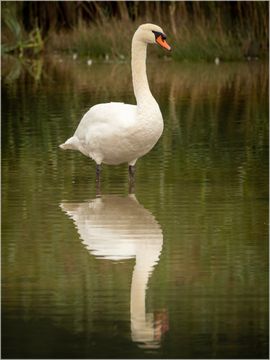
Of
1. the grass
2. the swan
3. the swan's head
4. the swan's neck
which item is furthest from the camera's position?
the grass

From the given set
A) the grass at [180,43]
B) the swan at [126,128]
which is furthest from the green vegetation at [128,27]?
the swan at [126,128]

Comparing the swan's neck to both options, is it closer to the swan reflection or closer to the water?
the water

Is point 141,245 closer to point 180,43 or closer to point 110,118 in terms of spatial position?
point 110,118

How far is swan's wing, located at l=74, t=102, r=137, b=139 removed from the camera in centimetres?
1065

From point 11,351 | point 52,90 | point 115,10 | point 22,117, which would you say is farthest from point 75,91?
point 11,351

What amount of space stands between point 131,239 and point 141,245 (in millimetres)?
184

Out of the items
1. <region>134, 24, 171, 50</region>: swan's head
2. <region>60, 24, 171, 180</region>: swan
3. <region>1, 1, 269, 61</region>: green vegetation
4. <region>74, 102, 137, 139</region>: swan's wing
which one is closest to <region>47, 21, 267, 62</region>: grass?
<region>1, 1, 269, 61</region>: green vegetation

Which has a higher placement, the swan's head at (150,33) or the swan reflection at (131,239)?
the swan's head at (150,33)

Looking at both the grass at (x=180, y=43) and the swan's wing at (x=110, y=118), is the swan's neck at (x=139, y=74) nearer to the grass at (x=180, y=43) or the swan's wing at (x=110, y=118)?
the swan's wing at (x=110, y=118)

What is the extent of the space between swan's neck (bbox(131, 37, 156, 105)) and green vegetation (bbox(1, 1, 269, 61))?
14719mm

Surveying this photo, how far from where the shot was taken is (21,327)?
6.36 metres

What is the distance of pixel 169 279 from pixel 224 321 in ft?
3.18

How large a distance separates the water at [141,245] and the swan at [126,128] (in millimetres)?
288

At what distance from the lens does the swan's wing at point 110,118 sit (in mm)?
10648
